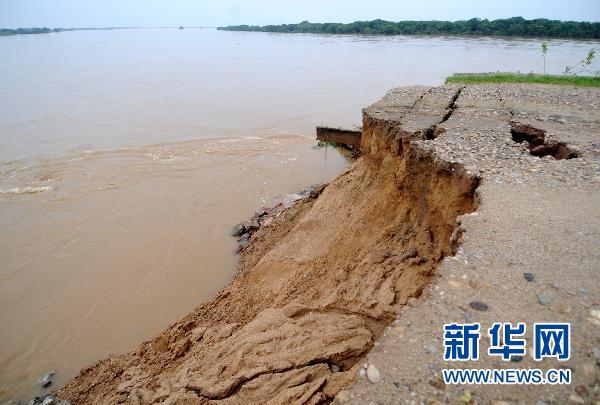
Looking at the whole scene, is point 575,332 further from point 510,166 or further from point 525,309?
point 510,166

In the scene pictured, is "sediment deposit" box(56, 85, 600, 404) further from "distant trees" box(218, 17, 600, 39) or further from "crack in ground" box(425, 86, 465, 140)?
"distant trees" box(218, 17, 600, 39)

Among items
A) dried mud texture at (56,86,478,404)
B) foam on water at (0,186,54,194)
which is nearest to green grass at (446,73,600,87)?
dried mud texture at (56,86,478,404)

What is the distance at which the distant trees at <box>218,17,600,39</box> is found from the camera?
Answer: 46.5 m

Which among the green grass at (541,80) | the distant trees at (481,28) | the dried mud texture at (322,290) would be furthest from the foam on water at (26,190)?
the distant trees at (481,28)

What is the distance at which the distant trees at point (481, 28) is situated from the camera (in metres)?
46.5

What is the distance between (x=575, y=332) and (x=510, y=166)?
7.90ft

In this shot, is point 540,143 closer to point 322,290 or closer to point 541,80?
point 322,290

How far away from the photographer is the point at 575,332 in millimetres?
2012

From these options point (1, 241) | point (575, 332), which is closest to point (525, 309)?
point (575, 332)

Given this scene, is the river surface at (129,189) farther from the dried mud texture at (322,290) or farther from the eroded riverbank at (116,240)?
the dried mud texture at (322,290)

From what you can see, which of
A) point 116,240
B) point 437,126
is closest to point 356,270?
point 437,126

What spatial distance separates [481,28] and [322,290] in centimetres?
6554

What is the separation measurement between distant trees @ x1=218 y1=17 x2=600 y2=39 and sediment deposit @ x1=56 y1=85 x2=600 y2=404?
52757 mm

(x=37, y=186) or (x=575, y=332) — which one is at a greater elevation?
(x=575, y=332)
